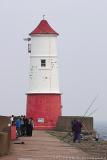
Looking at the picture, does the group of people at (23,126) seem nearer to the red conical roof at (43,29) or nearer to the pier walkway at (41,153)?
the pier walkway at (41,153)

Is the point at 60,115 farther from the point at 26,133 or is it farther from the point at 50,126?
the point at 26,133

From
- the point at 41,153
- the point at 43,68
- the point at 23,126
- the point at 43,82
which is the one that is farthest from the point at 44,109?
the point at 41,153


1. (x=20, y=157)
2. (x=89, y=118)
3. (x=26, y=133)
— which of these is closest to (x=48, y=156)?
(x=20, y=157)

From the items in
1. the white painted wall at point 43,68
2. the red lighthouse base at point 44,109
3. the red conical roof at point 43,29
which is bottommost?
the red lighthouse base at point 44,109

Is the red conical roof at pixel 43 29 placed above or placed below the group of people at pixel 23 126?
above

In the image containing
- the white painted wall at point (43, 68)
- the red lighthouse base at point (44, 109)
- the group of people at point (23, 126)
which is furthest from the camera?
the white painted wall at point (43, 68)

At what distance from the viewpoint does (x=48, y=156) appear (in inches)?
822

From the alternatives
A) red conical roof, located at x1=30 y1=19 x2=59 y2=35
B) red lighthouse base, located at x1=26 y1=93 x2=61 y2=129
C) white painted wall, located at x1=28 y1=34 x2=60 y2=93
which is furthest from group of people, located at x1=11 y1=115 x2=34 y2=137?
red conical roof, located at x1=30 y1=19 x2=59 y2=35

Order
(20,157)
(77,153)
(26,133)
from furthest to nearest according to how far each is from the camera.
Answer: (26,133) < (77,153) < (20,157)

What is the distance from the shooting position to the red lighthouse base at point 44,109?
39.8 meters

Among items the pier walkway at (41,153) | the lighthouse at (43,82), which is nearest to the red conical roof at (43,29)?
the lighthouse at (43,82)

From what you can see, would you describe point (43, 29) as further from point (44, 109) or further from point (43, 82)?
point (44, 109)

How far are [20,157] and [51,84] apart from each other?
65.8 feet

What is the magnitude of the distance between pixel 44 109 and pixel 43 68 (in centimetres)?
247
